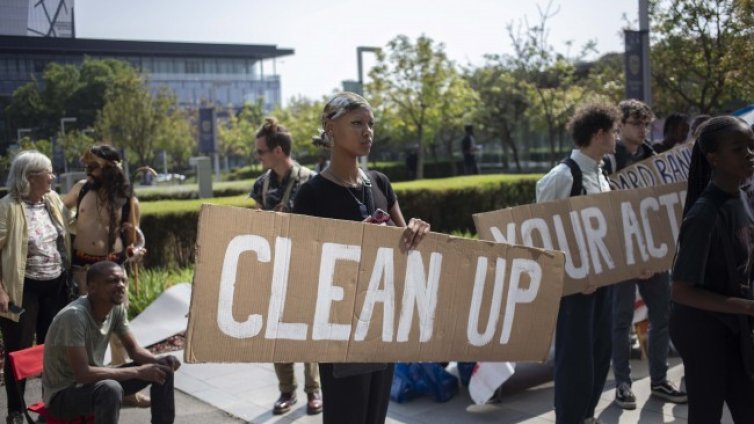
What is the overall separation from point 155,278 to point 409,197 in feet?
16.3

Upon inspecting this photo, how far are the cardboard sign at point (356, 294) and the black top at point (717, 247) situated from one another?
2.32 ft

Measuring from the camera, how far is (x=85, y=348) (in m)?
4.15

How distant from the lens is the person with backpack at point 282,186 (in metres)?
5.45

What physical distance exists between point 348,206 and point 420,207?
9473 millimetres

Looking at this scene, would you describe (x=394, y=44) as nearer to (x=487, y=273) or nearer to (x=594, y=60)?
(x=594, y=60)

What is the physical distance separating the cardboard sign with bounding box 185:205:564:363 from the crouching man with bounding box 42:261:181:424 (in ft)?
4.78

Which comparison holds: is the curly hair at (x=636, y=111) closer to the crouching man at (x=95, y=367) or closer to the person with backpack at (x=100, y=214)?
the crouching man at (x=95, y=367)

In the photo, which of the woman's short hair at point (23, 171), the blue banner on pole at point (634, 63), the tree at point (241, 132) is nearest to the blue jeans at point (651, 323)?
the woman's short hair at point (23, 171)

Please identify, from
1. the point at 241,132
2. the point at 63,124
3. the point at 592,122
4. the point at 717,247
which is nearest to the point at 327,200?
the point at 717,247

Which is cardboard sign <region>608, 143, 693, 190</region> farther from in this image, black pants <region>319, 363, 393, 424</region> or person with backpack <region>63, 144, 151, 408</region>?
person with backpack <region>63, 144, 151, 408</region>

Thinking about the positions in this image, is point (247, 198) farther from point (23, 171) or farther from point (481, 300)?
point (481, 300)

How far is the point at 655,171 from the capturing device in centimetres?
556

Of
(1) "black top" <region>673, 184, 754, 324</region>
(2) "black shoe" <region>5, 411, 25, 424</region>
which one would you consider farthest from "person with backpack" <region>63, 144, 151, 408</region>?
(1) "black top" <region>673, 184, 754, 324</region>

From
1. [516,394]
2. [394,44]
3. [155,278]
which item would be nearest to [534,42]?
[394,44]
